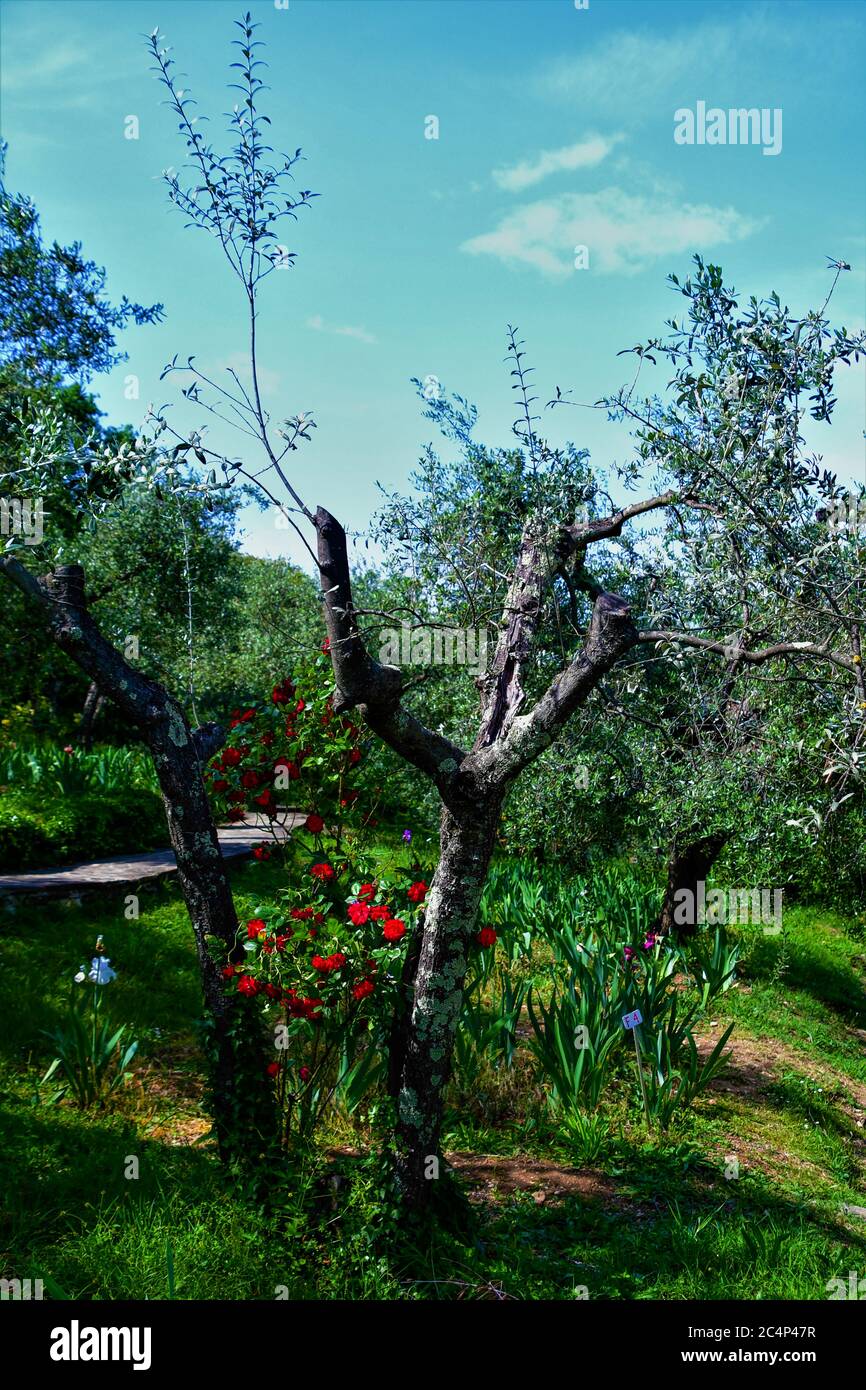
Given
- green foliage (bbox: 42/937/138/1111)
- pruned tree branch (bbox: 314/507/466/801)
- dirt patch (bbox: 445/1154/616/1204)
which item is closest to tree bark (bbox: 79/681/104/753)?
green foliage (bbox: 42/937/138/1111)

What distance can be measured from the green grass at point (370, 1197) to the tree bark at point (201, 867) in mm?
300

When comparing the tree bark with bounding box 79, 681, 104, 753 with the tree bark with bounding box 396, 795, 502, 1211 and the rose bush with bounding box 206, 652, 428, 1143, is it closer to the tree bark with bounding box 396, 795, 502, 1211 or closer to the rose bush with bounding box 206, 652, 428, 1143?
the rose bush with bounding box 206, 652, 428, 1143

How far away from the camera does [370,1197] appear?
146 inches

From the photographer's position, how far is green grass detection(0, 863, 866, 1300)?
11.4 ft

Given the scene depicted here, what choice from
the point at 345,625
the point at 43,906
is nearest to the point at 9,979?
the point at 43,906

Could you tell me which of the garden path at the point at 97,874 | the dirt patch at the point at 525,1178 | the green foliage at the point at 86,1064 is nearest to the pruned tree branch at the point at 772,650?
the dirt patch at the point at 525,1178

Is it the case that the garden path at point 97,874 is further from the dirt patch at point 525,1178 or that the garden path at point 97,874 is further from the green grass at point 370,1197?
the dirt patch at point 525,1178

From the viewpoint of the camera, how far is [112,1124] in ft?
15.3

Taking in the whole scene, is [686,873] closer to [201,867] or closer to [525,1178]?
[525,1178]

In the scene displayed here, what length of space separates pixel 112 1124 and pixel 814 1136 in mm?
4274

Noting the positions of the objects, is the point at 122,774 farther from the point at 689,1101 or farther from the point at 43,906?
the point at 689,1101

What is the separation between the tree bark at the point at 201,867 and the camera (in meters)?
3.92

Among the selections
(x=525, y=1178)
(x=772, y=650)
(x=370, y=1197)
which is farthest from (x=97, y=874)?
(x=772, y=650)

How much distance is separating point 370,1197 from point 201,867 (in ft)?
4.93
